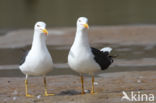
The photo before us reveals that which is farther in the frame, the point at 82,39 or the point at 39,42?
the point at 39,42

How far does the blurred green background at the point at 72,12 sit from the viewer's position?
27861 millimetres

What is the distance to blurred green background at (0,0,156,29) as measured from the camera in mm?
27861

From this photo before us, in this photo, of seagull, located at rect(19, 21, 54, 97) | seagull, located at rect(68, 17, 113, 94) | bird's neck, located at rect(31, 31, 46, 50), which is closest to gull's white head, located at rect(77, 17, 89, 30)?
seagull, located at rect(68, 17, 113, 94)

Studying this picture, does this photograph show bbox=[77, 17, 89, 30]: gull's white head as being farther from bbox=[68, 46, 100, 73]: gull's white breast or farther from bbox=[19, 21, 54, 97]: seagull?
bbox=[19, 21, 54, 97]: seagull

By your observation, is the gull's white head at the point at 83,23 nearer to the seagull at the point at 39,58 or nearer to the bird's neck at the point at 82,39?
the bird's neck at the point at 82,39

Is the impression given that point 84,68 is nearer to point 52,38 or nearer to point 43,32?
point 43,32

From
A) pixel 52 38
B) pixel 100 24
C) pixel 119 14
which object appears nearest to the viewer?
pixel 52 38

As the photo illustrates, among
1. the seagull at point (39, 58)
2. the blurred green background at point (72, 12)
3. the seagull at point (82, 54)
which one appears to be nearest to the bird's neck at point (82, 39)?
the seagull at point (82, 54)

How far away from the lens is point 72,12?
32500 millimetres

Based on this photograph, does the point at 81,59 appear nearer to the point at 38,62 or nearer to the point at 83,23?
the point at 83,23

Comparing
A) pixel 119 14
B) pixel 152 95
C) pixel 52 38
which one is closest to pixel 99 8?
pixel 119 14

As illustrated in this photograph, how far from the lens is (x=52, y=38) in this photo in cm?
2166

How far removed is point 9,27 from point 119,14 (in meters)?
7.35

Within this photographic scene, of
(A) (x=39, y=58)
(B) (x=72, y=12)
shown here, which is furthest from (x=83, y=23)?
(B) (x=72, y=12)
